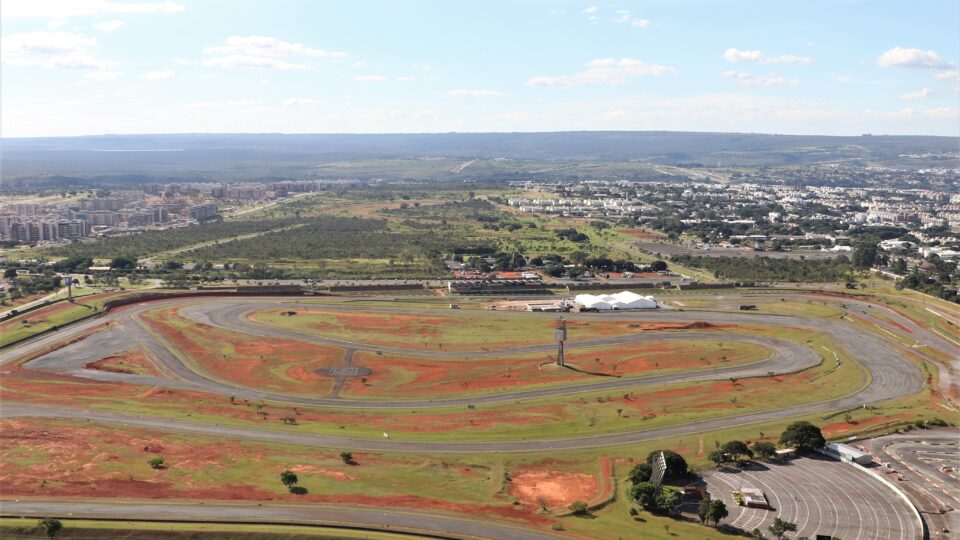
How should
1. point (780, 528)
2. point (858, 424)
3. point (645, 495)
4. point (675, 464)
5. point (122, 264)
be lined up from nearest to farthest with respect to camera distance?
1. point (780, 528)
2. point (645, 495)
3. point (675, 464)
4. point (858, 424)
5. point (122, 264)

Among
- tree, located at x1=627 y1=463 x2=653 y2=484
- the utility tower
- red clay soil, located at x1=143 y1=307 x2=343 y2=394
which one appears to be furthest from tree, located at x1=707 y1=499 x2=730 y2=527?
red clay soil, located at x1=143 y1=307 x2=343 y2=394

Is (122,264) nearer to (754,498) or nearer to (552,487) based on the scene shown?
(552,487)

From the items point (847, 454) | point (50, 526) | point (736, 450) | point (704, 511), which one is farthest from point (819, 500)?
point (50, 526)

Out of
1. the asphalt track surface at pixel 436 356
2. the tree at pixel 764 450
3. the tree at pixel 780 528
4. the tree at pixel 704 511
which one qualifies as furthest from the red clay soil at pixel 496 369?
the tree at pixel 780 528

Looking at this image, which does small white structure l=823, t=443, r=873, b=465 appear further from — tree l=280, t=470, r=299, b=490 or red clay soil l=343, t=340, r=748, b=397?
tree l=280, t=470, r=299, b=490

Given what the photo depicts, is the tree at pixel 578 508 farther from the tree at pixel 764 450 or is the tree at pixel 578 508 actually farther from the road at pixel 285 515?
the tree at pixel 764 450

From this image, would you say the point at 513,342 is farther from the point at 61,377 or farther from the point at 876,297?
the point at 876,297

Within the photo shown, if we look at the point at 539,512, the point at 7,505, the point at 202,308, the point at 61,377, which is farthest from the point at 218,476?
the point at 202,308
